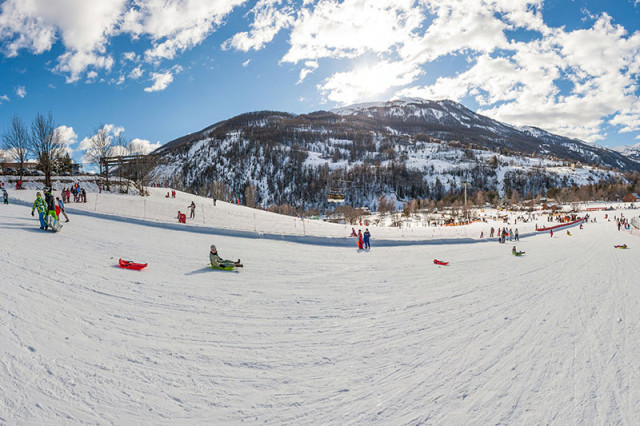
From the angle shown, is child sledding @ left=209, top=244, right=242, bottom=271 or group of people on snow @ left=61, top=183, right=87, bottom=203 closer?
child sledding @ left=209, top=244, right=242, bottom=271

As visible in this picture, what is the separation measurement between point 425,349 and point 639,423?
290 centimetres

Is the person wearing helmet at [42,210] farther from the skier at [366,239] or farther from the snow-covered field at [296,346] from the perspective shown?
the skier at [366,239]

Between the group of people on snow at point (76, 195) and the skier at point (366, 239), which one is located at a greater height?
the group of people on snow at point (76, 195)

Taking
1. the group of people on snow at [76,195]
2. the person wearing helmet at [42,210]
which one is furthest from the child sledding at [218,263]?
the group of people on snow at [76,195]

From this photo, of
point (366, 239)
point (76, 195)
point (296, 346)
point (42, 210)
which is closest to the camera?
point (296, 346)

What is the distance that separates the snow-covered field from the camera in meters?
4.04

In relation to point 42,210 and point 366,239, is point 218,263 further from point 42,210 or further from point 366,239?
point 366,239

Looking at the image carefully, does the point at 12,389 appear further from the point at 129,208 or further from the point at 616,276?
the point at 129,208

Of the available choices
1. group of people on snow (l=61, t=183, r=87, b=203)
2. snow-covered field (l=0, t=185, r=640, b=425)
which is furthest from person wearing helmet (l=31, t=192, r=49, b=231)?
group of people on snow (l=61, t=183, r=87, b=203)

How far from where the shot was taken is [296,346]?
5.55 meters

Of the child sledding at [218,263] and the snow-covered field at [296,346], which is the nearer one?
the snow-covered field at [296,346]

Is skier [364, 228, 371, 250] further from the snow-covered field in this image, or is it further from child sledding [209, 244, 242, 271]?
child sledding [209, 244, 242, 271]

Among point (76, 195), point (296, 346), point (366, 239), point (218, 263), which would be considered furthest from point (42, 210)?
point (76, 195)

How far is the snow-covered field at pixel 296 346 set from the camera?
13.3 feet
